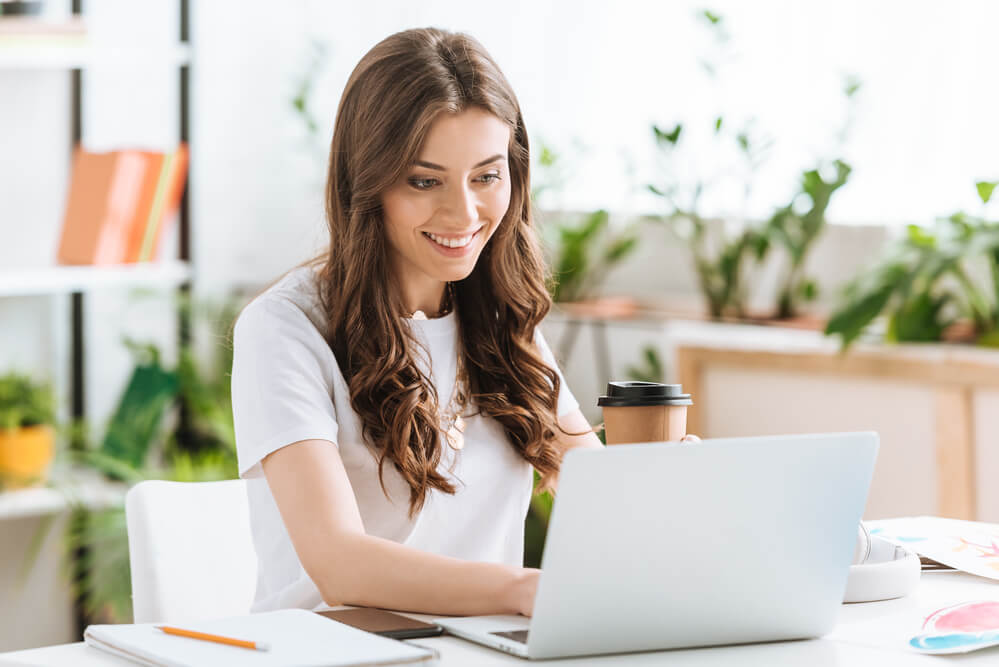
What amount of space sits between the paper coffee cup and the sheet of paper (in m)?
0.40

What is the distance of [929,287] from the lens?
2775mm

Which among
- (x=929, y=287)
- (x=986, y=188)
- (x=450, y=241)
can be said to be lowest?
(x=929, y=287)

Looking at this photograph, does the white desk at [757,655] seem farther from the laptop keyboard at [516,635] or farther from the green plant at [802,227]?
A: the green plant at [802,227]

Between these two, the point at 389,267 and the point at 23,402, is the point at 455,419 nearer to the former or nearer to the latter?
the point at 389,267

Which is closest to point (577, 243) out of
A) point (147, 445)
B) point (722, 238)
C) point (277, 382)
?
point (722, 238)

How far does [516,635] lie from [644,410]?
0.24 metres

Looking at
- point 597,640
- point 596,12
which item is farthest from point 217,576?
point 596,12

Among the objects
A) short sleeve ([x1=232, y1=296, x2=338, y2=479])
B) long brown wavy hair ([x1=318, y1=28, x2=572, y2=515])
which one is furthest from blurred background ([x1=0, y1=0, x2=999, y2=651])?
short sleeve ([x1=232, y1=296, x2=338, y2=479])

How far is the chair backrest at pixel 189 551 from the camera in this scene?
1.56m

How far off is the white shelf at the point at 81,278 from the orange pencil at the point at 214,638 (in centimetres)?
211

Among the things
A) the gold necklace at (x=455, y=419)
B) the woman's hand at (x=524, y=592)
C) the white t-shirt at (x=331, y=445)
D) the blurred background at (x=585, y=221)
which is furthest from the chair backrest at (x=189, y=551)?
the blurred background at (x=585, y=221)

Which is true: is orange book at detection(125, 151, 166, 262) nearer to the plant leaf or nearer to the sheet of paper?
the plant leaf

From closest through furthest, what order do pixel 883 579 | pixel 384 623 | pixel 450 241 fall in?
pixel 384 623, pixel 883 579, pixel 450 241

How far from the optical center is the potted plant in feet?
9.95
